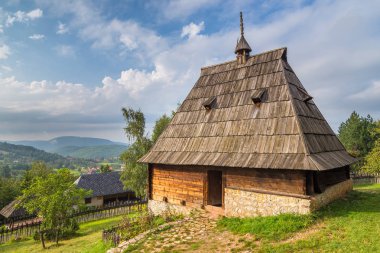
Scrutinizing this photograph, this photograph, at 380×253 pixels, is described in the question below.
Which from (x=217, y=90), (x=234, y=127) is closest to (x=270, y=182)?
(x=234, y=127)

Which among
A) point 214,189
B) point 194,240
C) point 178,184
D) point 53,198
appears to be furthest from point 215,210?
point 53,198

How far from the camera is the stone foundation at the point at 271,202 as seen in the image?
10.4m

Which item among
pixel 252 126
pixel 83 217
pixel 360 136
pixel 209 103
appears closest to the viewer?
pixel 252 126

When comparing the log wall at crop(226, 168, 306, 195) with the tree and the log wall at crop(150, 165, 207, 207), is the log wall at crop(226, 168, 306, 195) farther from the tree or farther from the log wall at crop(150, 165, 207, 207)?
the tree

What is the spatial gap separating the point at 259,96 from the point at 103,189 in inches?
1529

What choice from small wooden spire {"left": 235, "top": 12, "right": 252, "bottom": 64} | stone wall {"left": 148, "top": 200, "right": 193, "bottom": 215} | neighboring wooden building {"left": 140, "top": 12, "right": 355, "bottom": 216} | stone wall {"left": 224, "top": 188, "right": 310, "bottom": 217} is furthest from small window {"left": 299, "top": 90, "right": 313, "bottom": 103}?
stone wall {"left": 148, "top": 200, "right": 193, "bottom": 215}

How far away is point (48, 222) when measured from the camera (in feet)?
61.5

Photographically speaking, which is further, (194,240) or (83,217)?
(83,217)

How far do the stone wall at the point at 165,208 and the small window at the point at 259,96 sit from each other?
6936mm

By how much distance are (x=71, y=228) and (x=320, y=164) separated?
65.6ft

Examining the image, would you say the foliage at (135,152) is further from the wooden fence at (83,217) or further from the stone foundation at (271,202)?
the stone foundation at (271,202)

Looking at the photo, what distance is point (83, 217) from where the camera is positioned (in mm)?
25156

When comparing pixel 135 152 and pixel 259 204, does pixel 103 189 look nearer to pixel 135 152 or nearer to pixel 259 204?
pixel 135 152

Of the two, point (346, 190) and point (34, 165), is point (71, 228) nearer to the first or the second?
point (346, 190)
